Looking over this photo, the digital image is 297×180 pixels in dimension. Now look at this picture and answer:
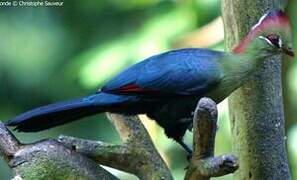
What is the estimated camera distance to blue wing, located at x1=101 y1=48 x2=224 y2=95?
5.03ft

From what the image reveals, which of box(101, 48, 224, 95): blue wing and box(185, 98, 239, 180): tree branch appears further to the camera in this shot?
box(101, 48, 224, 95): blue wing

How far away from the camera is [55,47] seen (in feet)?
8.99

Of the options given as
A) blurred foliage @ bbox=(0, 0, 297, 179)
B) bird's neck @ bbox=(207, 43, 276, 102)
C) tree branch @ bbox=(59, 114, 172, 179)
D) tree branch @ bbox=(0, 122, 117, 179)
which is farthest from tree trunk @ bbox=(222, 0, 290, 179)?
blurred foliage @ bbox=(0, 0, 297, 179)

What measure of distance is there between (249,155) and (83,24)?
1340 mm

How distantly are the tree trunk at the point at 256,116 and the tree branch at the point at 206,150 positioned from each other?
0.88 ft

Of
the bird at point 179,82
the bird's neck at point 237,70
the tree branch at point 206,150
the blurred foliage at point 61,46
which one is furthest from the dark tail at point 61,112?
the blurred foliage at point 61,46

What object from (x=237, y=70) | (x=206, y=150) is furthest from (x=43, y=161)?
(x=237, y=70)

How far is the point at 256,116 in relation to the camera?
154cm

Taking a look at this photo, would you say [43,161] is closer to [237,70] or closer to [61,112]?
[61,112]

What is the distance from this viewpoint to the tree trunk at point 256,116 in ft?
4.99

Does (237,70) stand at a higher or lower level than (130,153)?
higher

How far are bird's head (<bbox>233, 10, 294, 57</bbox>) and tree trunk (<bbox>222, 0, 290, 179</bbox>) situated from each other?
0.17 feet

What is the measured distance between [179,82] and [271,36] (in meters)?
0.21

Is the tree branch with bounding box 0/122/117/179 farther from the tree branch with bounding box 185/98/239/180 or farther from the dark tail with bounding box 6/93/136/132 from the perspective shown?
the tree branch with bounding box 185/98/239/180
